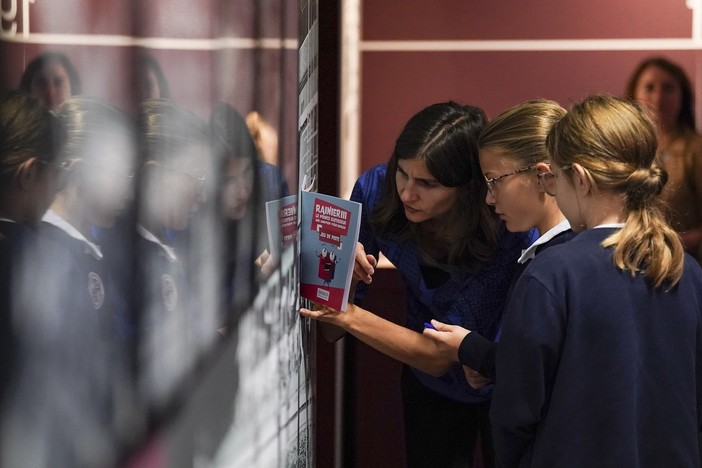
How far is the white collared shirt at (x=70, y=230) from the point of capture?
1.98 feet

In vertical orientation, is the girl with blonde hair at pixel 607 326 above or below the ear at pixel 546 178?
below

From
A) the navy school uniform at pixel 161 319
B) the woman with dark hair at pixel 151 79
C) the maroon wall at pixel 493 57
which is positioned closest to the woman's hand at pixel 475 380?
the navy school uniform at pixel 161 319

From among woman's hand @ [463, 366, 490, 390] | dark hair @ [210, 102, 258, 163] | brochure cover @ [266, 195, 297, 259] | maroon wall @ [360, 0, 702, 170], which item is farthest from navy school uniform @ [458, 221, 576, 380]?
maroon wall @ [360, 0, 702, 170]

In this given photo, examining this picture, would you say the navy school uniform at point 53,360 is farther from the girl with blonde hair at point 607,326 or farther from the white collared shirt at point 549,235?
the white collared shirt at point 549,235

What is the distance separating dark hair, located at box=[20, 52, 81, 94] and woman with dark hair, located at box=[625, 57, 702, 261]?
2577 millimetres

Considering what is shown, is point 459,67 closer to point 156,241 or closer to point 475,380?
point 475,380

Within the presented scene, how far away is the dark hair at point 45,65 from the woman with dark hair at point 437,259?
45.7 inches

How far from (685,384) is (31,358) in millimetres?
1130

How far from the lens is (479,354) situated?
166cm

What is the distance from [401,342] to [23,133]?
1499 millimetres

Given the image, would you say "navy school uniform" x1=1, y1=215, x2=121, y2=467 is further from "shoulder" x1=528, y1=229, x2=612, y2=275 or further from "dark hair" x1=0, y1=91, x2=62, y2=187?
"shoulder" x1=528, y1=229, x2=612, y2=275

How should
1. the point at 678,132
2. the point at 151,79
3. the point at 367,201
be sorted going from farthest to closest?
the point at 678,132, the point at 367,201, the point at 151,79

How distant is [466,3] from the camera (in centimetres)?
315

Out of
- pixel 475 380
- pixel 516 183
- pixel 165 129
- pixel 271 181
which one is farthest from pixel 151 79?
pixel 475 380
